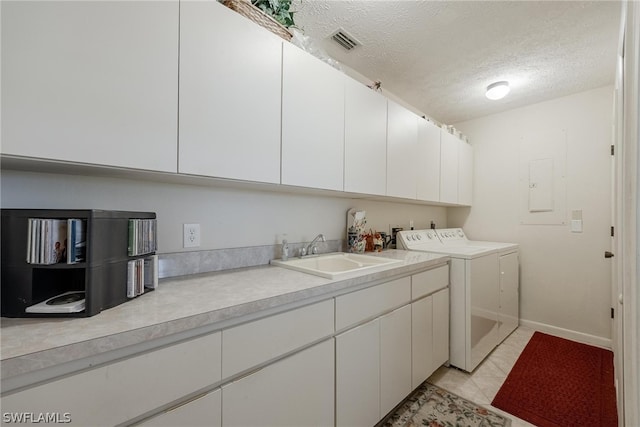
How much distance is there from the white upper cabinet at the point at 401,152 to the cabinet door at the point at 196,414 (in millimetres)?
1593

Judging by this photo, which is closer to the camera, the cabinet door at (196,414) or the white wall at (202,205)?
the cabinet door at (196,414)

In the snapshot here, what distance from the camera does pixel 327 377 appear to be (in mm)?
1146

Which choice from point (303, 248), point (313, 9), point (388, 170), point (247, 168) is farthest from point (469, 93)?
point (247, 168)

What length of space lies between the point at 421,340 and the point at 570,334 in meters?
2.03

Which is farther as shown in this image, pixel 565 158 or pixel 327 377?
pixel 565 158

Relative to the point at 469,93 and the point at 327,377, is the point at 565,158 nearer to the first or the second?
the point at 469,93

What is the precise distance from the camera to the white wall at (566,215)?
2.43m

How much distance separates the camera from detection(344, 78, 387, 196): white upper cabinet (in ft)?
5.34

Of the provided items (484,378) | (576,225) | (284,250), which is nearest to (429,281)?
(484,378)

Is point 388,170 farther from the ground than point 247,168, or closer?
farther from the ground

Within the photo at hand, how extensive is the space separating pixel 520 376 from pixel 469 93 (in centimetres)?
250

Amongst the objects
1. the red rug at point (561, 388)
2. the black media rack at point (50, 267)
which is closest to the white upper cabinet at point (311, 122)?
the black media rack at point (50, 267)

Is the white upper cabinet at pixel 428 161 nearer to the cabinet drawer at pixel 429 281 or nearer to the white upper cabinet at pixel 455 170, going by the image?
the white upper cabinet at pixel 455 170

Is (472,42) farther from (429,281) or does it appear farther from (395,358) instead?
(395,358)
